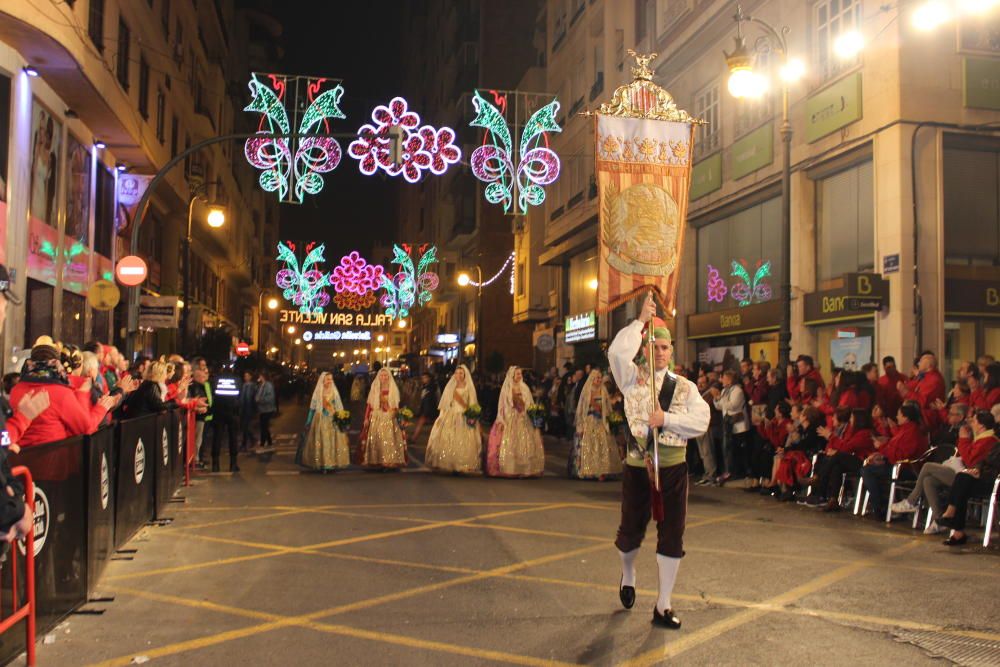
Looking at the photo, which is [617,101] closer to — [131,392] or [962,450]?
[962,450]

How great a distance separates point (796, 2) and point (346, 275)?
98.8 feet

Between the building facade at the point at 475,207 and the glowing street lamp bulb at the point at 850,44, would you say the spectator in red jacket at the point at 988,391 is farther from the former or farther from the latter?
the building facade at the point at 475,207

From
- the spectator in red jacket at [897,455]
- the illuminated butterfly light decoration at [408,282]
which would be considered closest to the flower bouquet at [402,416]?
the spectator in red jacket at [897,455]

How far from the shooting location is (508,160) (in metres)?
23.2

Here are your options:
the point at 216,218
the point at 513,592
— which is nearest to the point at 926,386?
the point at 513,592

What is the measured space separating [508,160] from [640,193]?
10.8 meters

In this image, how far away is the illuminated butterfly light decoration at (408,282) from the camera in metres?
47.2

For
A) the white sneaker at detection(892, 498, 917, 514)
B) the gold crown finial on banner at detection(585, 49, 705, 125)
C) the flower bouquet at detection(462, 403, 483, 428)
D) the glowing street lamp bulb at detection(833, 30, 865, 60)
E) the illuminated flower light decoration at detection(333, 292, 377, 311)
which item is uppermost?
the glowing street lamp bulb at detection(833, 30, 865, 60)

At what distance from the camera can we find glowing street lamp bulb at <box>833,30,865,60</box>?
57.8 feet

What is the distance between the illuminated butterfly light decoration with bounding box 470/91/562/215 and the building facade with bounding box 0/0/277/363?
328 inches

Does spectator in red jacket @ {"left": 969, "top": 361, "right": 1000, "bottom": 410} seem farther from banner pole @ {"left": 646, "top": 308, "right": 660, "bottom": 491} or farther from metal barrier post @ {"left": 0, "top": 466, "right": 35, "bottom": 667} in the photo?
metal barrier post @ {"left": 0, "top": 466, "right": 35, "bottom": 667}

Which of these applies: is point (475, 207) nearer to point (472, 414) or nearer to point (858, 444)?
point (472, 414)

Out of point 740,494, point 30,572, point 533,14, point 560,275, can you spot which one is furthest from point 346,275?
point 30,572

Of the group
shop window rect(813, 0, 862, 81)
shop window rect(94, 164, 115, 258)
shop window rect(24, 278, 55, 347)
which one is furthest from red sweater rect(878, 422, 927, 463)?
shop window rect(94, 164, 115, 258)
